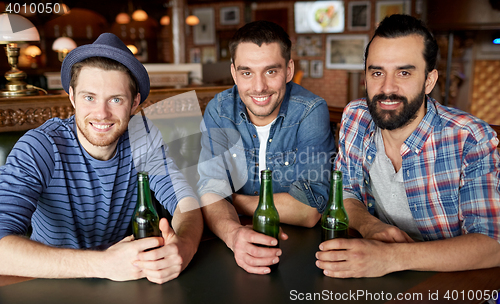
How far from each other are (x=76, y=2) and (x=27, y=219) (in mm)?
8323

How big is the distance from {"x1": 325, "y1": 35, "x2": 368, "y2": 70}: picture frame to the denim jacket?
621cm

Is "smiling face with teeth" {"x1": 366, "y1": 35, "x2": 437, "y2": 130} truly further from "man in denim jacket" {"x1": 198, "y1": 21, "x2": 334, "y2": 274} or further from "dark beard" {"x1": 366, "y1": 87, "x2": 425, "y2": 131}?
"man in denim jacket" {"x1": 198, "y1": 21, "x2": 334, "y2": 274}

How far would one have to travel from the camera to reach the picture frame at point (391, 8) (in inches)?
273

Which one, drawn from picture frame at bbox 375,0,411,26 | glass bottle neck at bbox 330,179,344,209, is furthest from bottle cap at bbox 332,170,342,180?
picture frame at bbox 375,0,411,26

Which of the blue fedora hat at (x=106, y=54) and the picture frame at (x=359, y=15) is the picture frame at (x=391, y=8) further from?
the blue fedora hat at (x=106, y=54)

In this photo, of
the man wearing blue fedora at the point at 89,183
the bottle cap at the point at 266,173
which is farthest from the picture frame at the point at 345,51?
the bottle cap at the point at 266,173

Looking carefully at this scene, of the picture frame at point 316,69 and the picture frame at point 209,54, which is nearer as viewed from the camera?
the picture frame at point 316,69

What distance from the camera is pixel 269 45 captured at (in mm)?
1633

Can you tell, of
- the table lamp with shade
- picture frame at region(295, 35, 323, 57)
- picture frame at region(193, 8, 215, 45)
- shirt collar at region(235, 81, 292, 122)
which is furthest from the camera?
picture frame at region(193, 8, 215, 45)

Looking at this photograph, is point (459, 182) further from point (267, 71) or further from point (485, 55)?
point (485, 55)

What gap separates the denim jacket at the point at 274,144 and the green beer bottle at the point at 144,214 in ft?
1.72

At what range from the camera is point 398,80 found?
1377 mm

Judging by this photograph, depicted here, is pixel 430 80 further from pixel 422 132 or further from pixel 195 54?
pixel 195 54

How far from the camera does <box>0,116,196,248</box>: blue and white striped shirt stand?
1248 millimetres
